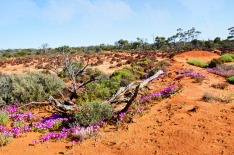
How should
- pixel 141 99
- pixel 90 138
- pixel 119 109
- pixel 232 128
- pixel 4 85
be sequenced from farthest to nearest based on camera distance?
pixel 4 85
pixel 141 99
pixel 119 109
pixel 90 138
pixel 232 128

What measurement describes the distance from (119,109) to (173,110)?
1.87 metres

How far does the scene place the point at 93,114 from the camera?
7414 millimetres

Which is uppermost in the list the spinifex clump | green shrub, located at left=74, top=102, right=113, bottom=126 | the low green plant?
the spinifex clump

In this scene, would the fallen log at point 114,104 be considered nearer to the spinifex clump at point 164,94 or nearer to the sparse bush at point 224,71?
the spinifex clump at point 164,94

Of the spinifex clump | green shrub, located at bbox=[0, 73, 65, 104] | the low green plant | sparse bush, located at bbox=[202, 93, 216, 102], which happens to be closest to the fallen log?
the spinifex clump

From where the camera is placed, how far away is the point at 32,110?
1016 centimetres

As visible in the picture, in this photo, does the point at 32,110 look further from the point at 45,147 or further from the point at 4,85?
the point at 45,147

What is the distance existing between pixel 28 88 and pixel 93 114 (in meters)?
5.20

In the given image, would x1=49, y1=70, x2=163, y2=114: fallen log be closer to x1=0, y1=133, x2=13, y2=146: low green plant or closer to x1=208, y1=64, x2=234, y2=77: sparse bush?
x1=0, y1=133, x2=13, y2=146: low green plant

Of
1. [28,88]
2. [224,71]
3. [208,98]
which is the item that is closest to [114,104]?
[208,98]

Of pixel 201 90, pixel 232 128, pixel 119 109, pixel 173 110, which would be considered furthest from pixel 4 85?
pixel 232 128

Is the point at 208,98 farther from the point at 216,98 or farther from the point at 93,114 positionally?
the point at 93,114

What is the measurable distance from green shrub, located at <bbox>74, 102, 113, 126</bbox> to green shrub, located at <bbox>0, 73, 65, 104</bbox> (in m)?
4.11

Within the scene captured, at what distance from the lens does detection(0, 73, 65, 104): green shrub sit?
10.9 meters
